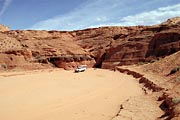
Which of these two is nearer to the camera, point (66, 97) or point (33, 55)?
point (66, 97)

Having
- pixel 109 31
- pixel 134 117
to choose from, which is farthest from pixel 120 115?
pixel 109 31

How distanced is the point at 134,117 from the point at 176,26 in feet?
142

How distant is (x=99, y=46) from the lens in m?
71.6

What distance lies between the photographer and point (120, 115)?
39.5 feet

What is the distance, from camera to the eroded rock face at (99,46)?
5069cm

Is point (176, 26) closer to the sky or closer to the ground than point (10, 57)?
closer to the sky

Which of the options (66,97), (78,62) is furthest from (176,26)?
(66,97)

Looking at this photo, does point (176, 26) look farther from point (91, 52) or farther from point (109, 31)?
point (109, 31)

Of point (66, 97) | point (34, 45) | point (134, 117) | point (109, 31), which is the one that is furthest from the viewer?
point (109, 31)

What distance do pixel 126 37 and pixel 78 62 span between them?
13240 millimetres

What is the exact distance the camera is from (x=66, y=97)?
18203 millimetres

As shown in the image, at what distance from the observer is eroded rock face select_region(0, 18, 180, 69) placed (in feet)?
166

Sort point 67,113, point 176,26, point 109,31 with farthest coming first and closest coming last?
point 109,31, point 176,26, point 67,113

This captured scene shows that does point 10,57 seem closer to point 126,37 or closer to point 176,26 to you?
point 126,37
